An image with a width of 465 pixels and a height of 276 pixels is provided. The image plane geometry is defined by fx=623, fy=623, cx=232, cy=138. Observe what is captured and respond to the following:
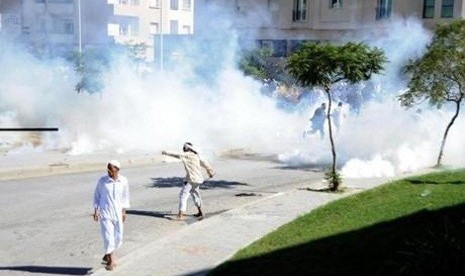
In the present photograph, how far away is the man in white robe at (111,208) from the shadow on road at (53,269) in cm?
35

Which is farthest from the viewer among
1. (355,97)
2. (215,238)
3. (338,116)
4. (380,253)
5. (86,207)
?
(355,97)

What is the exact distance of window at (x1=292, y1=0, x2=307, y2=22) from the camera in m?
45.1

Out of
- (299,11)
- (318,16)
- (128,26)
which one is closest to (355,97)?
(318,16)

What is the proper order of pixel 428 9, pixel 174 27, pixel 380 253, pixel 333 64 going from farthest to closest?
pixel 174 27
pixel 428 9
pixel 333 64
pixel 380 253

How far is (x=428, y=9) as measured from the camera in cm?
3891

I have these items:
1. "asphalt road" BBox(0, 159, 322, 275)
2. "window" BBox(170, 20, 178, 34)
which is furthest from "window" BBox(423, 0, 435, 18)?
"asphalt road" BBox(0, 159, 322, 275)

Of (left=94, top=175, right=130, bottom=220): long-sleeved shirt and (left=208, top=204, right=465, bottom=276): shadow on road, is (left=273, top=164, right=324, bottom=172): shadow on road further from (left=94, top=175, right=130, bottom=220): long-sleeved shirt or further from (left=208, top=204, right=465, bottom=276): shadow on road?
(left=94, top=175, right=130, bottom=220): long-sleeved shirt

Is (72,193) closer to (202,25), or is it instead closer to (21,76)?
(21,76)

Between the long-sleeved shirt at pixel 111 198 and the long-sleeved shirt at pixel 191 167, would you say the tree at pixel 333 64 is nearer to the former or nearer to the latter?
the long-sleeved shirt at pixel 191 167

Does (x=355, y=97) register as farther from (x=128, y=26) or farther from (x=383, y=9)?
(x=128, y=26)

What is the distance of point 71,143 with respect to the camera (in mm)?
20719

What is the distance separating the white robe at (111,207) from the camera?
820 centimetres

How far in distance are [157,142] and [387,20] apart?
23.5 metres

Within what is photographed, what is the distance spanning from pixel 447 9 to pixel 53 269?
34957 millimetres
